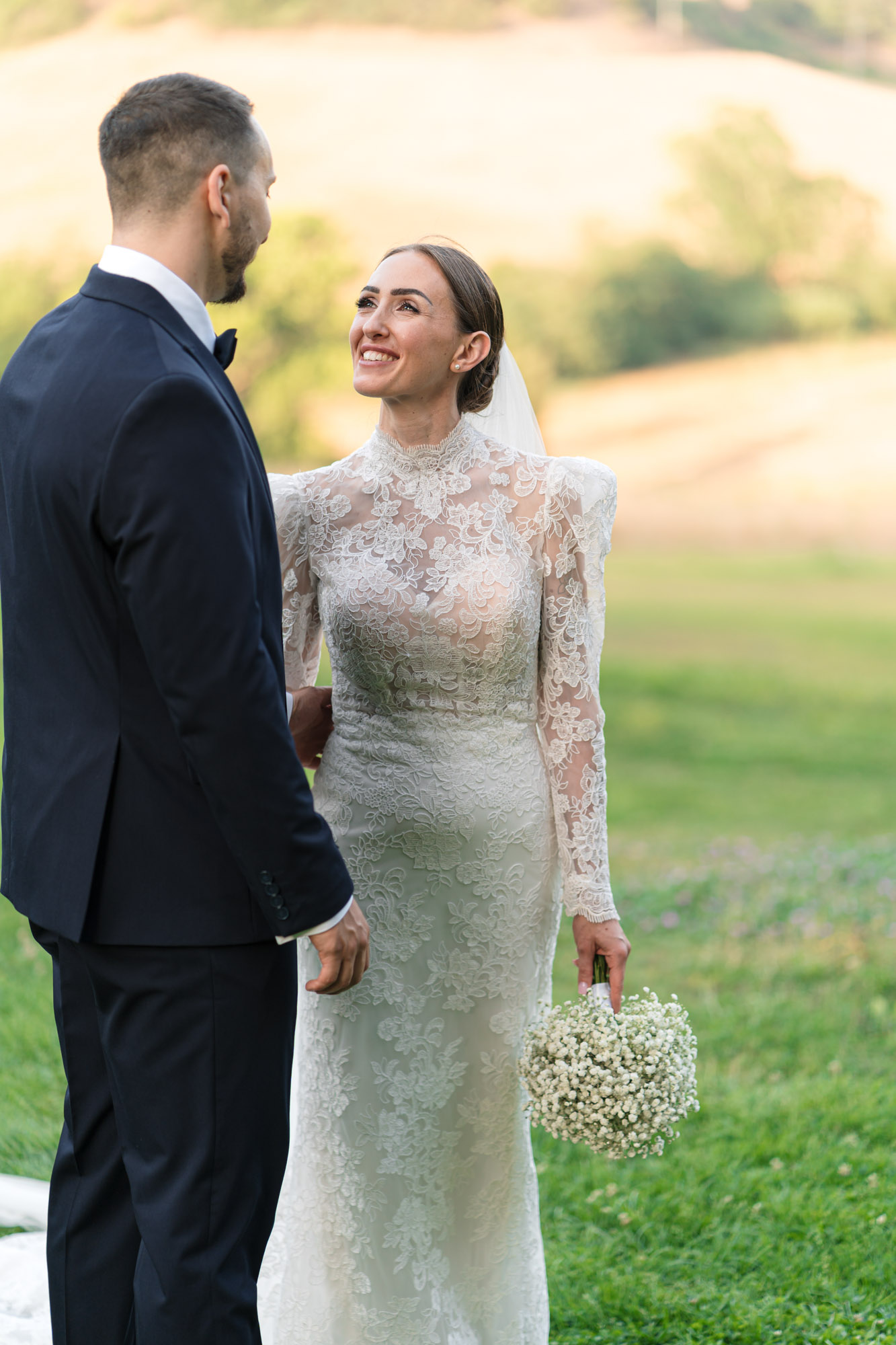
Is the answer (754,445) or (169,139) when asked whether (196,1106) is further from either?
(754,445)

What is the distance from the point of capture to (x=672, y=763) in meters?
15.0

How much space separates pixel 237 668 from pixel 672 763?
44.3 ft

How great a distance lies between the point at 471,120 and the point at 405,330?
2002 centimetres

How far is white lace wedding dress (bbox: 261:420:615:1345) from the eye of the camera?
273 centimetres

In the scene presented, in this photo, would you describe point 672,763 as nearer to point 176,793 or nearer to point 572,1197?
point 572,1197

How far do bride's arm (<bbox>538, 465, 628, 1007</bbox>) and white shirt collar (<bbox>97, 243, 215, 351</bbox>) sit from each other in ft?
3.19

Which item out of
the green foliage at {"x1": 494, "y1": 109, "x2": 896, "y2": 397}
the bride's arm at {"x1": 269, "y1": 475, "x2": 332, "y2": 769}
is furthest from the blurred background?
the bride's arm at {"x1": 269, "y1": 475, "x2": 332, "y2": 769}

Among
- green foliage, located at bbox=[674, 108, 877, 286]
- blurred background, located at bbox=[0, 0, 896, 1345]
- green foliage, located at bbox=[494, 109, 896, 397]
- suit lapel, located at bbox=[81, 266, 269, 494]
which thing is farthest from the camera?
green foliage, located at bbox=[494, 109, 896, 397]

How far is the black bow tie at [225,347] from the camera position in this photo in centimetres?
205

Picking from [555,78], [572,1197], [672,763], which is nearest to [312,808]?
[572,1197]

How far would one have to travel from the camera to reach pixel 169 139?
1953 millimetres

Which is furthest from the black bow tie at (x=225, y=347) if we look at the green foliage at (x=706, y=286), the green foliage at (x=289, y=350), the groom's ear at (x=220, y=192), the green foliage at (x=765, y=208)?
the green foliage at (x=765, y=208)

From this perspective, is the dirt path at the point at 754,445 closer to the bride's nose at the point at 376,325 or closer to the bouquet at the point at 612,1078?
the bride's nose at the point at 376,325

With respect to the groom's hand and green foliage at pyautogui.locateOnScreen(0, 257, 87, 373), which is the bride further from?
green foliage at pyautogui.locateOnScreen(0, 257, 87, 373)
